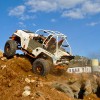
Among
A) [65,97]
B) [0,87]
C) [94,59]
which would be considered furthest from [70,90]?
[94,59]

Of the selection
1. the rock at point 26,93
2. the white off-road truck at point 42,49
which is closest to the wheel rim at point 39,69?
the white off-road truck at point 42,49

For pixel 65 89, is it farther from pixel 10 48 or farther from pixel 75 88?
pixel 10 48

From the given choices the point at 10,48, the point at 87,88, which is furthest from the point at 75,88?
the point at 10,48

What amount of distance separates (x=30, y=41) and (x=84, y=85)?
5.65 m

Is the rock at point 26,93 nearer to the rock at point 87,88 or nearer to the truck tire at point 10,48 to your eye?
the rock at point 87,88

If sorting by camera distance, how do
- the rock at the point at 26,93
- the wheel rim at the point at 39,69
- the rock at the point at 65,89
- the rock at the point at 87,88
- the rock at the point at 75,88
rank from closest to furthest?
the rock at the point at 26,93 → the rock at the point at 65,89 → the rock at the point at 75,88 → the rock at the point at 87,88 → the wheel rim at the point at 39,69

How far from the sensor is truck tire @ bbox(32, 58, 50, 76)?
1934 centimetres

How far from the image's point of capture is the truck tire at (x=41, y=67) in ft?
63.5

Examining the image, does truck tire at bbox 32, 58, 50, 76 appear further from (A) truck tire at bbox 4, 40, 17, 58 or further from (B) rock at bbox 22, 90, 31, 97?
(B) rock at bbox 22, 90, 31, 97

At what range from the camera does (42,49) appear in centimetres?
2031

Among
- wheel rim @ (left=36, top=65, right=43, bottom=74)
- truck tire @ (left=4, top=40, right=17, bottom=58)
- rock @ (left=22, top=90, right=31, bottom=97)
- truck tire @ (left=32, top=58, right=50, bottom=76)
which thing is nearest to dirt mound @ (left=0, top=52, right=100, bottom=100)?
rock @ (left=22, top=90, right=31, bottom=97)

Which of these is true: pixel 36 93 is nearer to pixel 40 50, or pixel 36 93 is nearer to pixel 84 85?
pixel 84 85

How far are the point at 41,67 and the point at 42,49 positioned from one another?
128 cm

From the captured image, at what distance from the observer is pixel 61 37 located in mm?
20734
